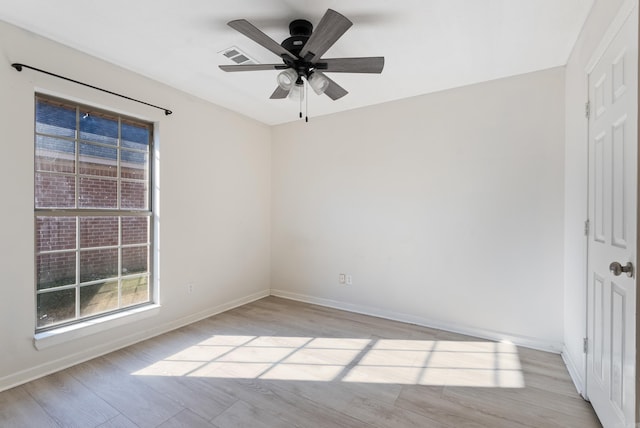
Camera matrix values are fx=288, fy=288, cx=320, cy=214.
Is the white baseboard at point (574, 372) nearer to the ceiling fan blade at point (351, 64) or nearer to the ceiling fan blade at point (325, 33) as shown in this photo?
the ceiling fan blade at point (351, 64)

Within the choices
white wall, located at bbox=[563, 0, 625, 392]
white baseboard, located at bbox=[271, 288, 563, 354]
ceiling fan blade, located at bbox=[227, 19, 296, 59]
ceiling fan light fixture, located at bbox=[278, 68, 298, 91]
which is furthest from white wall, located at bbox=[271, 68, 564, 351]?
ceiling fan blade, located at bbox=[227, 19, 296, 59]

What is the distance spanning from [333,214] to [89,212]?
2.55 meters

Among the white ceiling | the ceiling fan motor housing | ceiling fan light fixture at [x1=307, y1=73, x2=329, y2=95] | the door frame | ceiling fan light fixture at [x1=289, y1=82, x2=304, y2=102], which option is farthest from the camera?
ceiling fan light fixture at [x1=289, y1=82, x2=304, y2=102]

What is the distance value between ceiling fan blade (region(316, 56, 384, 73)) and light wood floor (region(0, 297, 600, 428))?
Result: 2272 millimetres

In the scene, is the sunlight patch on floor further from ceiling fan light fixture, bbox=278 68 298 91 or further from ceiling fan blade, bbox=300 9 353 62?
ceiling fan blade, bbox=300 9 353 62

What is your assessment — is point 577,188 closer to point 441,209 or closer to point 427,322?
point 441,209

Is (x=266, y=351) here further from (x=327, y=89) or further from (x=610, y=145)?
(x=610, y=145)

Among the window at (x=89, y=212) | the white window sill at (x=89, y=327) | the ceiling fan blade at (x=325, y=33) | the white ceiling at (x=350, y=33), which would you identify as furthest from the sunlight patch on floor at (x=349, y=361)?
the white ceiling at (x=350, y=33)

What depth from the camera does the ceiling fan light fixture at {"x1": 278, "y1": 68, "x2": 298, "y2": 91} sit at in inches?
81.7

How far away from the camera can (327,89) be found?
7.69 ft

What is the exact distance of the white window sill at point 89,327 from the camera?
7.22 ft

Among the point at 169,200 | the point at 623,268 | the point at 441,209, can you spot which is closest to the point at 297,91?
the point at 169,200

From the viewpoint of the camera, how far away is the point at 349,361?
8.00 feet

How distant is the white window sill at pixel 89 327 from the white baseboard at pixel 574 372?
3.57 m
